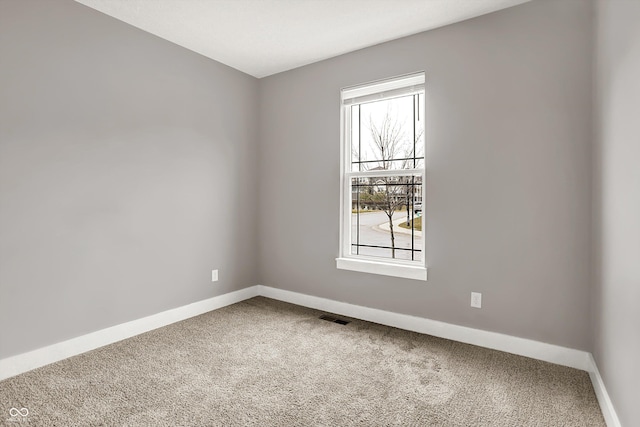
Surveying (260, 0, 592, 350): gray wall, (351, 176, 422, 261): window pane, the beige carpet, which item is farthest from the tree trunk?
the beige carpet

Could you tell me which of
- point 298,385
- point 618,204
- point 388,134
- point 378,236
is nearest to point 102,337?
point 298,385

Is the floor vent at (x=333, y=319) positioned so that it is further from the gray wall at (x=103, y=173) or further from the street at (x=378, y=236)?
the gray wall at (x=103, y=173)

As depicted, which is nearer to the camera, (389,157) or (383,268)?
(383,268)

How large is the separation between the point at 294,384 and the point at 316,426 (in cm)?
42

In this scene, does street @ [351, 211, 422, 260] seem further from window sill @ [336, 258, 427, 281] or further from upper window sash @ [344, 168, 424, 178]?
upper window sash @ [344, 168, 424, 178]

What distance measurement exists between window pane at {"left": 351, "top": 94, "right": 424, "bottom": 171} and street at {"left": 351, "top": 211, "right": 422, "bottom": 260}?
0.47 meters

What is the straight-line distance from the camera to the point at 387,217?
328 cm

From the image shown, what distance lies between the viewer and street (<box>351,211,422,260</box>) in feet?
10.3

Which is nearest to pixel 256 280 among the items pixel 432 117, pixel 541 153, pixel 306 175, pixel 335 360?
pixel 306 175

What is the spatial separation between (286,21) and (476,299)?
8.83 feet

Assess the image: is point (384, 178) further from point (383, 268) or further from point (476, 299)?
point (476, 299)

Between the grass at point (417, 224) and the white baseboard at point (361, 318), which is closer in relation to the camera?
the white baseboard at point (361, 318)

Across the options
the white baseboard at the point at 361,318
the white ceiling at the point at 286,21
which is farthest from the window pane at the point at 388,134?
the white baseboard at the point at 361,318

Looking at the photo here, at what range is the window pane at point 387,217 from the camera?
10.2 feet
